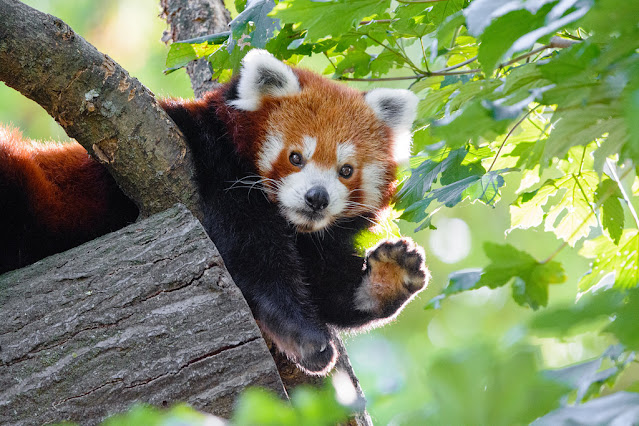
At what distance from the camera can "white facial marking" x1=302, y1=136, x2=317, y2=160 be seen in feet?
9.63

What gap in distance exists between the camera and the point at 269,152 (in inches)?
113

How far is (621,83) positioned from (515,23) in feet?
0.76

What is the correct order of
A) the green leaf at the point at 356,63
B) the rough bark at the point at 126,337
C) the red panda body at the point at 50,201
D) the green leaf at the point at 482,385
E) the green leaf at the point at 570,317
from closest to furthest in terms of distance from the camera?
the green leaf at the point at 482,385 < the green leaf at the point at 570,317 < the rough bark at the point at 126,337 < the red panda body at the point at 50,201 < the green leaf at the point at 356,63

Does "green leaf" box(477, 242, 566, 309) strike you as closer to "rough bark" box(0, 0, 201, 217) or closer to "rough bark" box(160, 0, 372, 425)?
"rough bark" box(0, 0, 201, 217)

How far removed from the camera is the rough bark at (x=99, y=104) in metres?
2.07

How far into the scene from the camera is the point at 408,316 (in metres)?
7.30

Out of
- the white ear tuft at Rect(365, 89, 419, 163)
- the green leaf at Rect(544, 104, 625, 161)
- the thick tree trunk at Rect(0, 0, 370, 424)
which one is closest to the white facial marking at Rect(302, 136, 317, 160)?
the white ear tuft at Rect(365, 89, 419, 163)

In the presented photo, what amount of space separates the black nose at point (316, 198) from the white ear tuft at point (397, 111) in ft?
1.99

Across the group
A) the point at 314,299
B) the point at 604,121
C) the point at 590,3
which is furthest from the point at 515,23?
the point at 314,299

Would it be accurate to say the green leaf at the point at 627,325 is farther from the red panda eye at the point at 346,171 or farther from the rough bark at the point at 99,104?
the red panda eye at the point at 346,171

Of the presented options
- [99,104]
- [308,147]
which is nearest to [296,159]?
[308,147]

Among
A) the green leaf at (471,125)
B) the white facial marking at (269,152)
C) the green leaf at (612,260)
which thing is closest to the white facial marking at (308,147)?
the white facial marking at (269,152)

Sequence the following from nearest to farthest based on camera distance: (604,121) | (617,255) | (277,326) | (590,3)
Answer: (590,3)
(604,121)
(617,255)
(277,326)

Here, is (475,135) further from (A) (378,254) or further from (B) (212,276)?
(A) (378,254)
